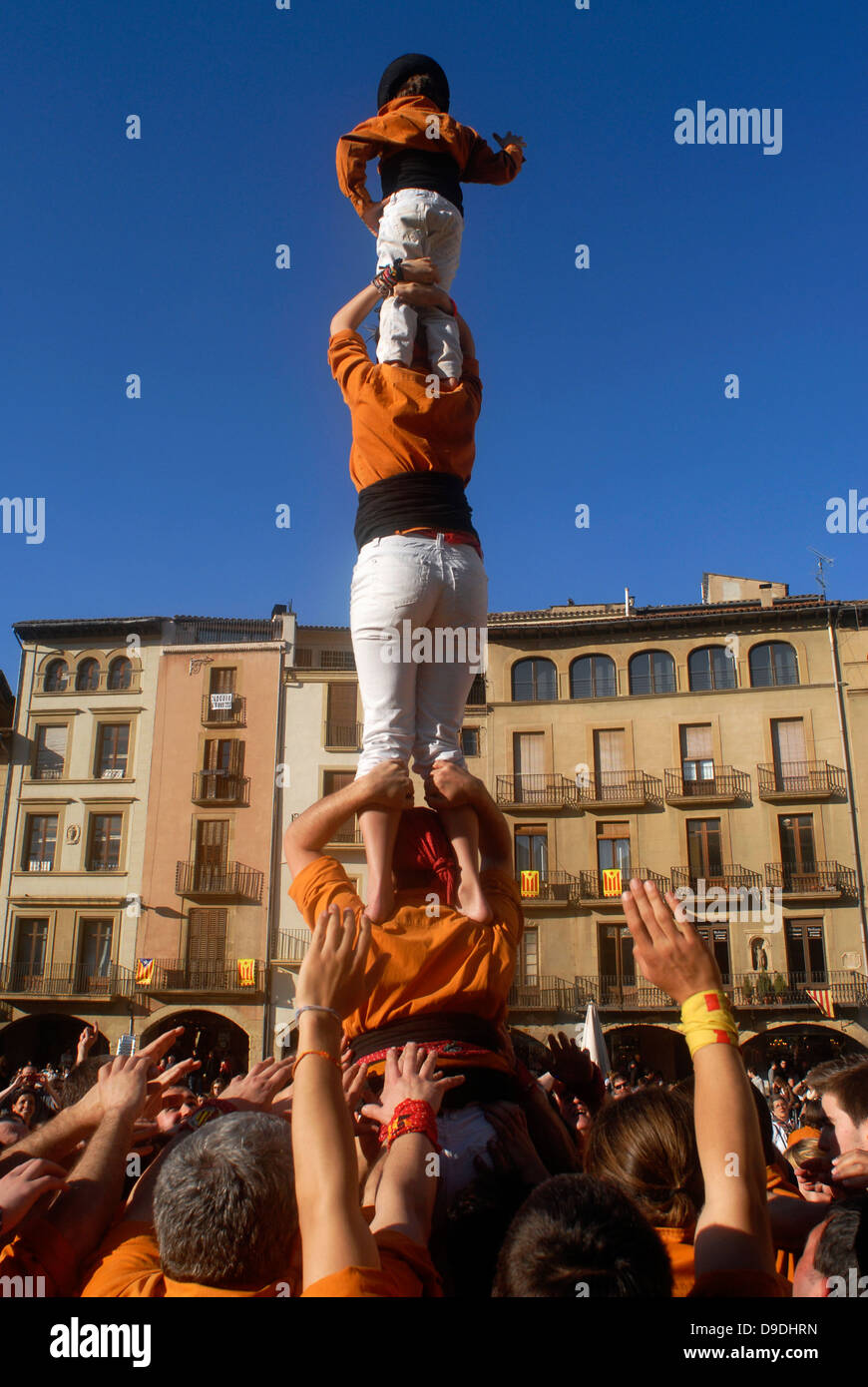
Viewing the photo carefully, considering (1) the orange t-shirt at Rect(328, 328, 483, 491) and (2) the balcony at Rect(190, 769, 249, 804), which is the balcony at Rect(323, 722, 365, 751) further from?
(1) the orange t-shirt at Rect(328, 328, 483, 491)

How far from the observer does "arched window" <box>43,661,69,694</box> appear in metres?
42.6

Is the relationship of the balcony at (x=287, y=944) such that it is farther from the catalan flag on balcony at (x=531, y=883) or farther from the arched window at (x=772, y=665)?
the arched window at (x=772, y=665)

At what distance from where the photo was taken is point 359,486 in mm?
5770

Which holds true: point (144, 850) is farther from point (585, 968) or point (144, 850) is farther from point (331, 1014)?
point (331, 1014)

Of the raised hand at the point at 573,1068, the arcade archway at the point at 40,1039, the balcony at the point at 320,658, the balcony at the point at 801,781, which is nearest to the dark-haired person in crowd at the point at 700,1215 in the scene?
the raised hand at the point at 573,1068

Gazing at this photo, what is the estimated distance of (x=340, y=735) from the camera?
40250 mm

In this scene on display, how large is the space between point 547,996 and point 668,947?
35152 millimetres

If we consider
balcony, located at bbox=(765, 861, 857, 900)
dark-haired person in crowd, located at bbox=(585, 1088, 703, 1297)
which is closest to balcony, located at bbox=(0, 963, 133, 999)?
balcony, located at bbox=(765, 861, 857, 900)

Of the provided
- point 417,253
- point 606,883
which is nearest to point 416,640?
point 417,253

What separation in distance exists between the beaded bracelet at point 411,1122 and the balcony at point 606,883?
3479cm

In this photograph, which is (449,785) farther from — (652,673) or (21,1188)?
(652,673)
